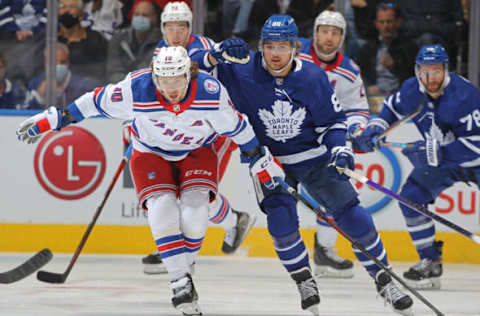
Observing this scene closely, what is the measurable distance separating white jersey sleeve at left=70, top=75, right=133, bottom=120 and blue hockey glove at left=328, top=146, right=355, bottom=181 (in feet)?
2.71

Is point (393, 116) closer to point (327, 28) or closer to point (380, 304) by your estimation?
point (327, 28)

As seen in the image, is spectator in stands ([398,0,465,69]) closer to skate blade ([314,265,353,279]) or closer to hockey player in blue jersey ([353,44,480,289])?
hockey player in blue jersey ([353,44,480,289])

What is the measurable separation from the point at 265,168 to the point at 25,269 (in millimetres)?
1131

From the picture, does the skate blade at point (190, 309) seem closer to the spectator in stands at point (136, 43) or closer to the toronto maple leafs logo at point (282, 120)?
the toronto maple leafs logo at point (282, 120)

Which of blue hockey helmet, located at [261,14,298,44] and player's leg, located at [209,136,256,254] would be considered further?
player's leg, located at [209,136,256,254]

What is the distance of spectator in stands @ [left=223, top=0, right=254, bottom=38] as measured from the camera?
19.5ft

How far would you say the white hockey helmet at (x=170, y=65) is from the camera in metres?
3.49

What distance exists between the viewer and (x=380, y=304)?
13.4 ft

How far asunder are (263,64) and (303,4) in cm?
220

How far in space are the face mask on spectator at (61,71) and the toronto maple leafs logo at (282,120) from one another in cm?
243

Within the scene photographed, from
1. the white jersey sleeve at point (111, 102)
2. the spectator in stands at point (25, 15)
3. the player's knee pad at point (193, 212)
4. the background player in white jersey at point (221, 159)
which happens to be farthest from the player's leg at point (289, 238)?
the spectator in stands at point (25, 15)

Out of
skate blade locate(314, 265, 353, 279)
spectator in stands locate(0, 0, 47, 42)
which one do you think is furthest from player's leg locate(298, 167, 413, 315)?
spectator in stands locate(0, 0, 47, 42)

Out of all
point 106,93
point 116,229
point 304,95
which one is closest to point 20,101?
point 116,229

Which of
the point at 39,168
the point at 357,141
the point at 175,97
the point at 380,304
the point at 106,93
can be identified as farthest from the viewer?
the point at 39,168
